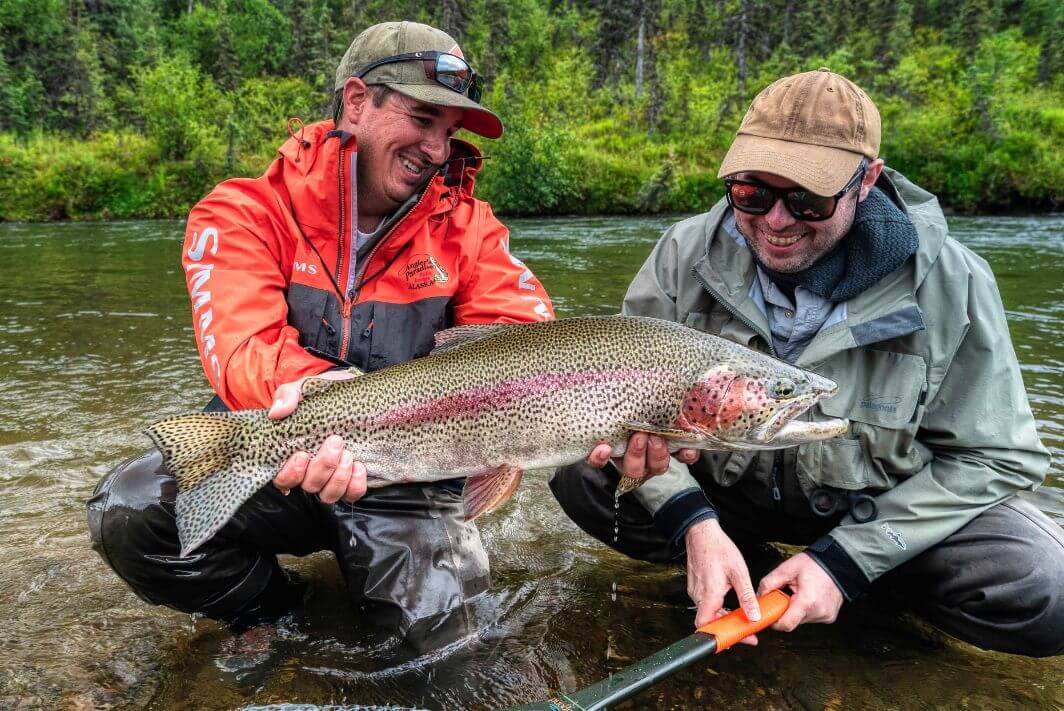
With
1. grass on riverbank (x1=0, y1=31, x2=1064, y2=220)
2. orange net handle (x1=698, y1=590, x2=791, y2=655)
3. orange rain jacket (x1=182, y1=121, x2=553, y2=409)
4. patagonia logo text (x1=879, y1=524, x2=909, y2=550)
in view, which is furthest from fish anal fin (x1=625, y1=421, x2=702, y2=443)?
grass on riverbank (x1=0, y1=31, x2=1064, y2=220)

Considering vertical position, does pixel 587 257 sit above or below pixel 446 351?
below

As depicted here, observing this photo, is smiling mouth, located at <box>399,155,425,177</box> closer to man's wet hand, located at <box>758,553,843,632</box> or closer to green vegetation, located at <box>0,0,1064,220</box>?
man's wet hand, located at <box>758,553,843,632</box>

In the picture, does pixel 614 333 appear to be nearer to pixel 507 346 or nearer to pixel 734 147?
pixel 507 346

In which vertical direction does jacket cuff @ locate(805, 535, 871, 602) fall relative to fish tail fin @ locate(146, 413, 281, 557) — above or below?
below

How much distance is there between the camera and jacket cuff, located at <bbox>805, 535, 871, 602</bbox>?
2.29m

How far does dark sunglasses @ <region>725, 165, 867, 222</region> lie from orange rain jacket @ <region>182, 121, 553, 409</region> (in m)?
0.93

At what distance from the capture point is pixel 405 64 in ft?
9.09

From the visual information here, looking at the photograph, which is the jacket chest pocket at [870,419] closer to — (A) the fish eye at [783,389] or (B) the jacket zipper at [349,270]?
(A) the fish eye at [783,389]

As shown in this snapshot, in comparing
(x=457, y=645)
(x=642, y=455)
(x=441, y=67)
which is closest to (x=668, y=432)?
(x=642, y=455)

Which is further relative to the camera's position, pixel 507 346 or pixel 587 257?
pixel 587 257

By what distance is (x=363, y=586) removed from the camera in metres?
2.40

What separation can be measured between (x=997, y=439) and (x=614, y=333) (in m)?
1.27

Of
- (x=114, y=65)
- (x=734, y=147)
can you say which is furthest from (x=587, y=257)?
(x=114, y=65)

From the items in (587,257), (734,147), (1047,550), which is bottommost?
(587,257)
